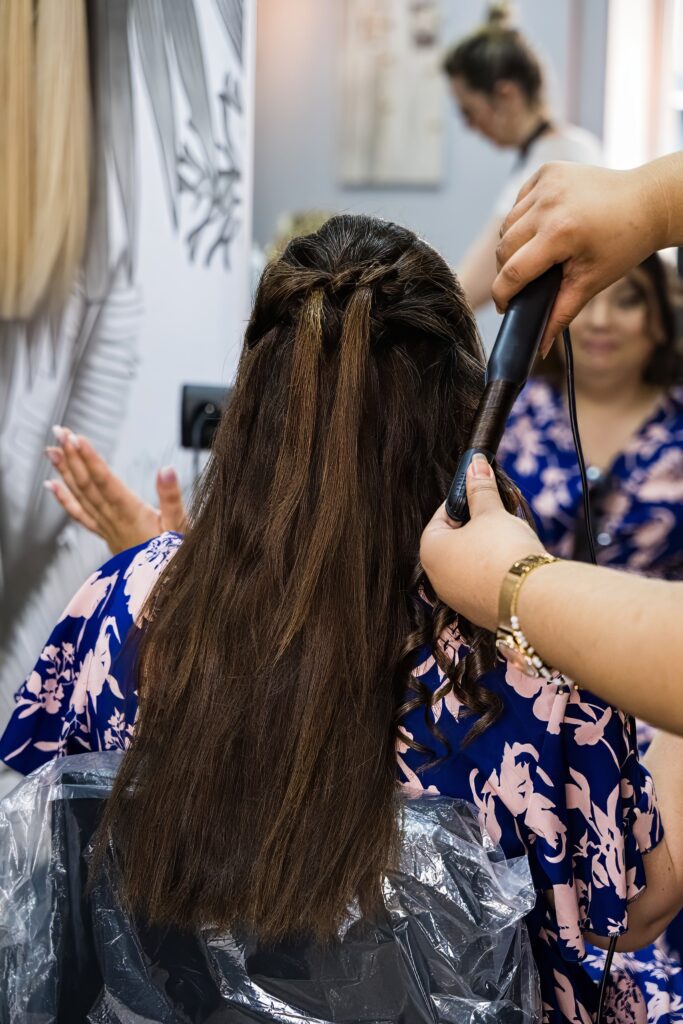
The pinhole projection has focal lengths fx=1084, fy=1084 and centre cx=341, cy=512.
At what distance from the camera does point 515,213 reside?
913 millimetres

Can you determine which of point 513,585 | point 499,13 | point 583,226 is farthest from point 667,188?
point 499,13

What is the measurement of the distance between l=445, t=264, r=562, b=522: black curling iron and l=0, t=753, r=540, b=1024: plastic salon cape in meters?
0.26

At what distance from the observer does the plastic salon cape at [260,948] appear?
0.81 metres

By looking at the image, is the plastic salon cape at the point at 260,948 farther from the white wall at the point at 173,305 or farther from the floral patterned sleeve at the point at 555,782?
the white wall at the point at 173,305

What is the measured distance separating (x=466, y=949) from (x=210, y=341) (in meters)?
1.34

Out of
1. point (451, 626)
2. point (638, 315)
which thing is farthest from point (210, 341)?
point (451, 626)

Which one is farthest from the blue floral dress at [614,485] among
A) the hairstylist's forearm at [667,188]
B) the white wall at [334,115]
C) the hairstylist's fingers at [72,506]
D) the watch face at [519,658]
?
the white wall at [334,115]

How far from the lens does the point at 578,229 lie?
881mm

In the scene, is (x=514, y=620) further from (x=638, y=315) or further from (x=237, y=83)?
(x=237, y=83)

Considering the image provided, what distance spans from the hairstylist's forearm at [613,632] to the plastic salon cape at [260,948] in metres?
0.23

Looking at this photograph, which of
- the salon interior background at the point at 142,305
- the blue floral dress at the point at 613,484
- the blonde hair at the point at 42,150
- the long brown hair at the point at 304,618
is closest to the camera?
the long brown hair at the point at 304,618

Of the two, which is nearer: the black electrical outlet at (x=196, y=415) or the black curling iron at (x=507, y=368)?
the black curling iron at (x=507, y=368)

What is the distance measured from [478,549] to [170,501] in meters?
0.73

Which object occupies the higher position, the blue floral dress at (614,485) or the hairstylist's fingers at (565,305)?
the hairstylist's fingers at (565,305)
